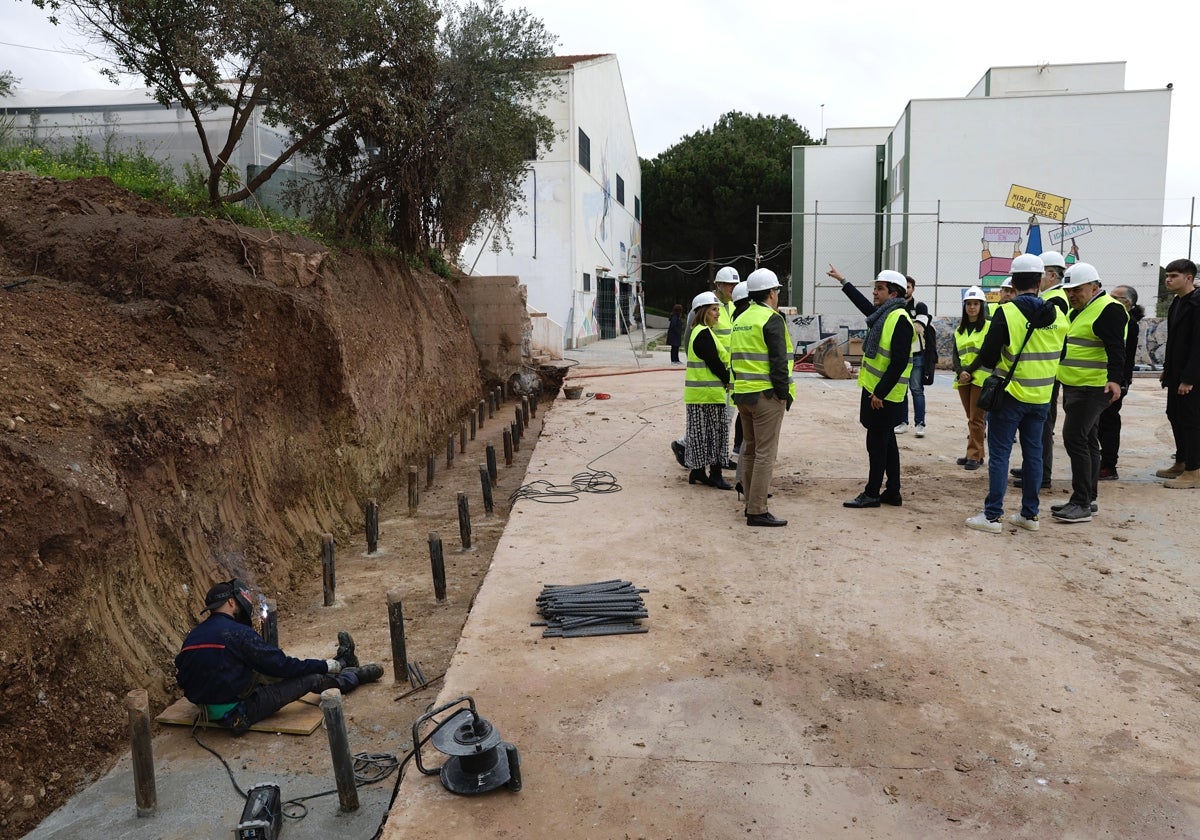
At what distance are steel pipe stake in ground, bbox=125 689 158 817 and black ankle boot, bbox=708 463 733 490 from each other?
4.99 metres

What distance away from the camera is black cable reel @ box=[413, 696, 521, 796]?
120 inches

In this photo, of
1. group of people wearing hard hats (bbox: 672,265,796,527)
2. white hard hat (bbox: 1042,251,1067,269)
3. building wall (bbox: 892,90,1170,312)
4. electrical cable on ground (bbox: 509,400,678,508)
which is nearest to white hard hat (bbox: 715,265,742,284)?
group of people wearing hard hats (bbox: 672,265,796,527)

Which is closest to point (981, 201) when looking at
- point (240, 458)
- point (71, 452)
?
point (240, 458)

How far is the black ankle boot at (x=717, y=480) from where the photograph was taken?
762cm

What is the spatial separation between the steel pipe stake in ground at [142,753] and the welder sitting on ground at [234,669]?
1.94ft

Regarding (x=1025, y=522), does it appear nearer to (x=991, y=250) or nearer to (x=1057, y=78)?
(x=991, y=250)

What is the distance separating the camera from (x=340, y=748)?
12.0 ft

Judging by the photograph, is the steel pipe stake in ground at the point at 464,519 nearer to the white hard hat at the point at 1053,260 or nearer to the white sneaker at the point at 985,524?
the white sneaker at the point at 985,524

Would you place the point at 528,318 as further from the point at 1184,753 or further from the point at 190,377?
the point at 1184,753

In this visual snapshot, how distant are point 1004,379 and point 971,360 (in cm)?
240

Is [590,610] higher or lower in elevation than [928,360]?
lower

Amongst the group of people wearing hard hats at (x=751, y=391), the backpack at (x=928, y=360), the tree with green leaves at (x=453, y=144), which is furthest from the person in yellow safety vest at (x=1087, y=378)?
the tree with green leaves at (x=453, y=144)

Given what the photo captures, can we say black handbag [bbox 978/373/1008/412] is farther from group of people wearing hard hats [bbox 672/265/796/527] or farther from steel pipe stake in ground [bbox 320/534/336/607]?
steel pipe stake in ground [bbox 320/534/336/607]

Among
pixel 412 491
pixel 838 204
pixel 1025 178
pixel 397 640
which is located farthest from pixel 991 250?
pixel 397 640
